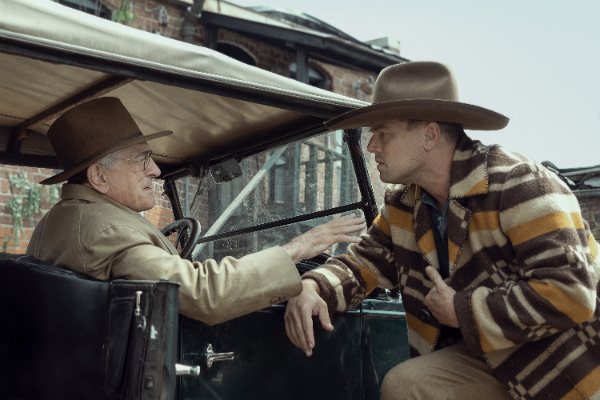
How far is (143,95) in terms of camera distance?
2.59 meters

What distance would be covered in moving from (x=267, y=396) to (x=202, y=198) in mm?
1645

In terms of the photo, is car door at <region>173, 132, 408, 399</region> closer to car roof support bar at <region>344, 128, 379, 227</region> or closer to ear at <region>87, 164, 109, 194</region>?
car roof support bar at <region>344, 128, 379, 227</region>

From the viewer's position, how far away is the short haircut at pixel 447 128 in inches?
95.0

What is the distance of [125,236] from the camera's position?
1.90m

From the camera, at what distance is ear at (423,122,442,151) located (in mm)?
2400

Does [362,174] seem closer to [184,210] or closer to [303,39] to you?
[184,210]

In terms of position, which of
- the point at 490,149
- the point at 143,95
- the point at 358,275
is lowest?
the point at 358,275

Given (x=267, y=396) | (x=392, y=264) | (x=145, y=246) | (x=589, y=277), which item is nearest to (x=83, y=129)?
(x=145, y=246)

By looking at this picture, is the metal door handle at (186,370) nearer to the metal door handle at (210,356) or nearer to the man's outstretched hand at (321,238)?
the metal door handle at (210,356)

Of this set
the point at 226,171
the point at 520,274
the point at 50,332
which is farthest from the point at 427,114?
the point at 50,332

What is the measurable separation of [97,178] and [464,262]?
1429mm

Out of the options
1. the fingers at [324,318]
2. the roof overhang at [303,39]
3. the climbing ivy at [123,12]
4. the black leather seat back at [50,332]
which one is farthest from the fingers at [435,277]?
the roof overhang at [303,39]

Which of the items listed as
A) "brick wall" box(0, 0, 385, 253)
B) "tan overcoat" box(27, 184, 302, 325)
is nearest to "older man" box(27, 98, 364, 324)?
"tan overcoat" box(27, 184, 302, 325)

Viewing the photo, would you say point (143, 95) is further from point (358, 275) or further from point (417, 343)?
point (417, 343)
